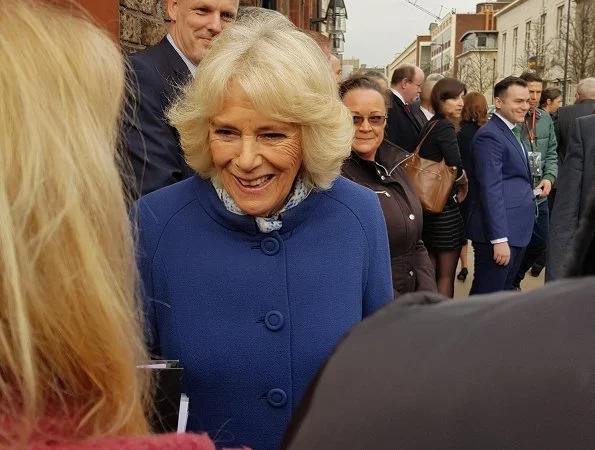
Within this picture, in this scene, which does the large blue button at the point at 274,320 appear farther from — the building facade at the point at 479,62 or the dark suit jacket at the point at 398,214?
the building facade at the point at 479,62

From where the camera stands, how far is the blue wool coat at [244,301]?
6.31 feet

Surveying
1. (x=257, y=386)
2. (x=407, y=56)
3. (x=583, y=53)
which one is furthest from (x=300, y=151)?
(x=407, y=56)

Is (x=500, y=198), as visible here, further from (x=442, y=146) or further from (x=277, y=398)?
(x=277, y=398)

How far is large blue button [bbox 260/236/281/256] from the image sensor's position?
6.48 feet

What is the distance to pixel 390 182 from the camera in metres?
3.18

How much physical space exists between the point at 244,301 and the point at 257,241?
163 millimetres

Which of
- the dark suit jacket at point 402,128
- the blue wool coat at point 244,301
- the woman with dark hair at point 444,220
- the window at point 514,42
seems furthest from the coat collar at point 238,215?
the window at point 514,42

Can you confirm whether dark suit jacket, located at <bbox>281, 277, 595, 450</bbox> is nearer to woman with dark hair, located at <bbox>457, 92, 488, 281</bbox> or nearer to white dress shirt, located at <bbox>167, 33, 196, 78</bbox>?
white dress shirt, located at <bbox>167, 33, 196, 78</bbox>

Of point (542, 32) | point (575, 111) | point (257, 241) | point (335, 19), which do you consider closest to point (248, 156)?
point (257, 241)

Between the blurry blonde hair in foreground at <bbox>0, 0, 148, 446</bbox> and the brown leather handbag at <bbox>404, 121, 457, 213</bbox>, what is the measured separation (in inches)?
146

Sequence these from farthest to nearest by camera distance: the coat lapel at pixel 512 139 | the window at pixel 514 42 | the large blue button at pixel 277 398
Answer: the window at pixel 514 42, the coat lapel at pixel 512 139, the large blue button at pixel 277 398

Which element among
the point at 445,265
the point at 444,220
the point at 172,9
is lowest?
the point at 445,265

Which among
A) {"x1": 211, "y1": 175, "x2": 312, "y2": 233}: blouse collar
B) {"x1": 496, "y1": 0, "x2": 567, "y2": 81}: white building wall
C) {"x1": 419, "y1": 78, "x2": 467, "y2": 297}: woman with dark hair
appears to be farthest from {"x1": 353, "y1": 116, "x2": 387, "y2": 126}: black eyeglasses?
{"x1": 496, "y1": 0, "x2": 567, "y2": 81}: white building wall

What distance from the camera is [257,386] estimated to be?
6.32ft
